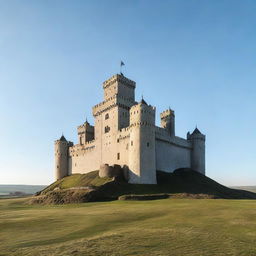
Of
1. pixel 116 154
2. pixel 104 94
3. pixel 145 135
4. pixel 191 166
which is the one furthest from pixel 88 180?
pixel 191 166

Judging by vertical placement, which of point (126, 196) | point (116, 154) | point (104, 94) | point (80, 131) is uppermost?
point (104, 94)

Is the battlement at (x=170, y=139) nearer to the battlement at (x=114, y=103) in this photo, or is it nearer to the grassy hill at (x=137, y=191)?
the grassy hill at (x=137, y=191)

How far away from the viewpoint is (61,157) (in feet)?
317

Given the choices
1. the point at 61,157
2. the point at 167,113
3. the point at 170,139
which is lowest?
the point at 61,157

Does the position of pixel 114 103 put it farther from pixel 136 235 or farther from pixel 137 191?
pixel 136 235

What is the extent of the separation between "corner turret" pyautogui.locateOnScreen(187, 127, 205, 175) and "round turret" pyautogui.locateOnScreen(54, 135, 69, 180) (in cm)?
4149

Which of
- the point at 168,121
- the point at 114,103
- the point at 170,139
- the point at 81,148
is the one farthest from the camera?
the point at 81,148

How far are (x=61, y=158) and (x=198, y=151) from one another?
4474cm

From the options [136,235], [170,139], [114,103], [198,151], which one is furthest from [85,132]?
[136,235]

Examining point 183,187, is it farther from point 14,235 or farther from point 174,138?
point 14,235

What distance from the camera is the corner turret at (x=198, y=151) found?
290 feet

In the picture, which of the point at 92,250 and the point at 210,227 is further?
the point at 210,227

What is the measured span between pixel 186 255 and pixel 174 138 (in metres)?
70.4

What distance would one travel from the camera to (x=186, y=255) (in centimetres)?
1439
